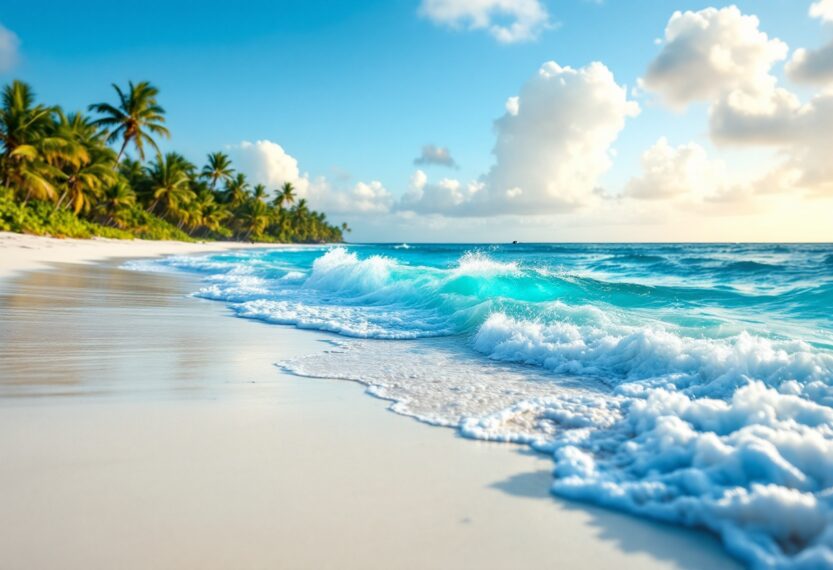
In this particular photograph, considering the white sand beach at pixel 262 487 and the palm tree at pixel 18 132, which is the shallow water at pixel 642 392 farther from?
the palm tree at pixel 18 132

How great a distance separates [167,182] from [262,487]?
55074 millimetres

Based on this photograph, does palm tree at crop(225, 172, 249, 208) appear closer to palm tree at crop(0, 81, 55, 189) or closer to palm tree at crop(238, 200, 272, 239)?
palm tree at crop(238, 200, 272, 239)

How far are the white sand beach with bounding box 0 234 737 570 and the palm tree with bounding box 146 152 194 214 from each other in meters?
51.6

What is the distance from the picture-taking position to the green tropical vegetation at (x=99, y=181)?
29.9 meters

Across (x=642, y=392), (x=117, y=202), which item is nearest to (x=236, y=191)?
(x=117, y=202)

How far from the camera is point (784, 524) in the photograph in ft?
6.73

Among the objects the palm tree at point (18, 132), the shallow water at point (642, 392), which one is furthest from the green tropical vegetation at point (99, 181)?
the shallow water at point (642, 392)

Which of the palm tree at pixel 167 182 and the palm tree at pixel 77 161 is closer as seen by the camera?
the palm tree at pixel 77 161

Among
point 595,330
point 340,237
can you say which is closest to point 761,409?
point 595,330

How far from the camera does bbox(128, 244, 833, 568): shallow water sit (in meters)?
2.22

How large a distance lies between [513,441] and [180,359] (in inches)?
140

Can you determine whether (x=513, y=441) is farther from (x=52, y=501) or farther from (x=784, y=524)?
(x=52, y=501)

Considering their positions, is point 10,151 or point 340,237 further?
point 340,237

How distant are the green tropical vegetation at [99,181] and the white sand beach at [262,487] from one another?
1180 inches
